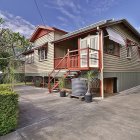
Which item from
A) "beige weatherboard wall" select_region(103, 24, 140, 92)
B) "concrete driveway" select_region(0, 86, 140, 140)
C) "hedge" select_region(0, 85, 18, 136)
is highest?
"beige weatherboard wall" select_region(103, 24, 140, 92)

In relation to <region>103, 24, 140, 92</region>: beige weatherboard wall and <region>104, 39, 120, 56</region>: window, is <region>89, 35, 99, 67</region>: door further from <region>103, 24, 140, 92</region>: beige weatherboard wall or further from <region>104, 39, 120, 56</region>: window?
<region>104, 39, 120, 56</region>: window

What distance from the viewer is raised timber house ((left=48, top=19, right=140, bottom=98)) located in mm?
10245

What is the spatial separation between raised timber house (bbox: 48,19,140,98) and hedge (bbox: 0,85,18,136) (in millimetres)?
5522

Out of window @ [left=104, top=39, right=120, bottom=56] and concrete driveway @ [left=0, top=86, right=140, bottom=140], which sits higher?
window @ [left=104, top=39, right=120, bottom=56]

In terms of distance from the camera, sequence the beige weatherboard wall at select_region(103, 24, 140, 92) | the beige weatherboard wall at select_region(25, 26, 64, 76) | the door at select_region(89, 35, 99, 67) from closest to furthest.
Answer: the door at select_region(89, 35, 99, 67) < the beige weatherboard wall at select_region(103, 24, 140, 92) < the beige weatherboard wall at select_region(25, 26, 64, 76)

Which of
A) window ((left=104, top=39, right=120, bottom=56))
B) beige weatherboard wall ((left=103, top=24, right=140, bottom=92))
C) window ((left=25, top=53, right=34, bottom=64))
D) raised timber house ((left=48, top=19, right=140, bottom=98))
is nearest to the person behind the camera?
raised timber house ((left=48, top=19, right=140, bottom=98))

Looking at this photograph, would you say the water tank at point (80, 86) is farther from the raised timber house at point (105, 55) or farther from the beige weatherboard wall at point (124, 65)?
the beige weatherboard wall at point (124, 65)

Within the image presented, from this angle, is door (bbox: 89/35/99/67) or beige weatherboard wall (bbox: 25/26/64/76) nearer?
door (bbox: 89/35/99/67)

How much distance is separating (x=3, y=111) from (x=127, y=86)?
11679 mm

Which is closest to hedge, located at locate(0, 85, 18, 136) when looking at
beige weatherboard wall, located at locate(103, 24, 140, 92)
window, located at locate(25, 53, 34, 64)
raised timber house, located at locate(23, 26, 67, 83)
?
beige weatherboard wall, located at locate(103, 24, 140, 92)

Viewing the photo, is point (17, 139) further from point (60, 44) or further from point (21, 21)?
point (21, 21)

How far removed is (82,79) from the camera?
962 cm

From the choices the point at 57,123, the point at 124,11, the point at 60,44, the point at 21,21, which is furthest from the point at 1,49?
the point at 21,21

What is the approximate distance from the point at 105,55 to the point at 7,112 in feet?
25.3
